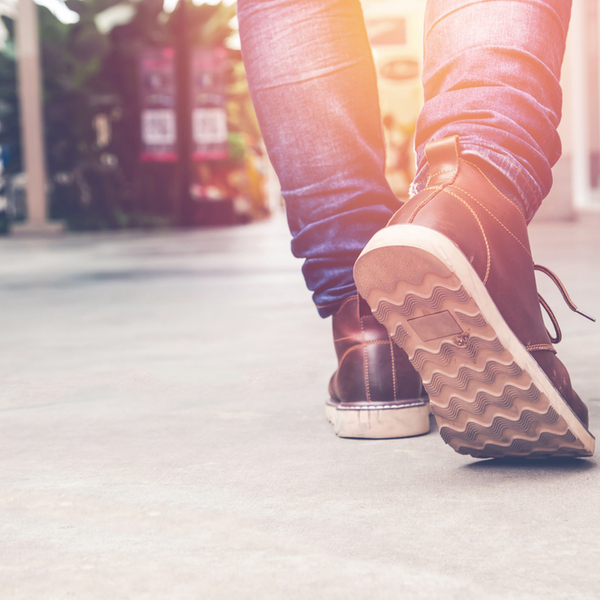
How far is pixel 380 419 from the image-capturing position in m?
0.93

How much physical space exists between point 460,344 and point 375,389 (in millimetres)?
237

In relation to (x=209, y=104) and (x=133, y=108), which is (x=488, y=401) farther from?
(x=133, y=108)

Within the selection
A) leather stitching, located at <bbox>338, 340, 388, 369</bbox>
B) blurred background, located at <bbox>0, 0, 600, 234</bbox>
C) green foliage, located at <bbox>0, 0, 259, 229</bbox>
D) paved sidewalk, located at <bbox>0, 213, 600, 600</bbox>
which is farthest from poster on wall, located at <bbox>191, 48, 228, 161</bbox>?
leather stitching, located at <bbox>338, 340, 388, 369</bbox>

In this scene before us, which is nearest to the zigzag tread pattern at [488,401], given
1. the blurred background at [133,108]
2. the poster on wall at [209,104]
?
the blurred background at [133,108]

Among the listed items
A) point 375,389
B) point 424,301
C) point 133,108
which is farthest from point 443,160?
point 133,108

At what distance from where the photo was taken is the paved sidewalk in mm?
552

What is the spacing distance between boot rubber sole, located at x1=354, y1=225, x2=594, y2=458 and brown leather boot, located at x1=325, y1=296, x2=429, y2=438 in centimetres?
18

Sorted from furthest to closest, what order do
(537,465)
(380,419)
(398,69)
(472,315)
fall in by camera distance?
(398,69) < (380,419) < (537,465) < (472,315)

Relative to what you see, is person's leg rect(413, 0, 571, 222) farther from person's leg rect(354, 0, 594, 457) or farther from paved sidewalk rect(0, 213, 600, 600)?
paved sidewalk rect(0, 213, 600, 600)

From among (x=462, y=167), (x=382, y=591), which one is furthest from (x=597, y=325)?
(x=382, y=591)

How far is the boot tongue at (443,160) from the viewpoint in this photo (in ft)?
2.58

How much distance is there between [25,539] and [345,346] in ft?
1.42

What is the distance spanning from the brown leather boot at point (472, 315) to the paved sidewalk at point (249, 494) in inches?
1.9

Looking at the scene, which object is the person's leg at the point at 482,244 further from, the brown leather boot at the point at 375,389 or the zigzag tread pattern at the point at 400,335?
the brown leather boot at the point at 375,389
